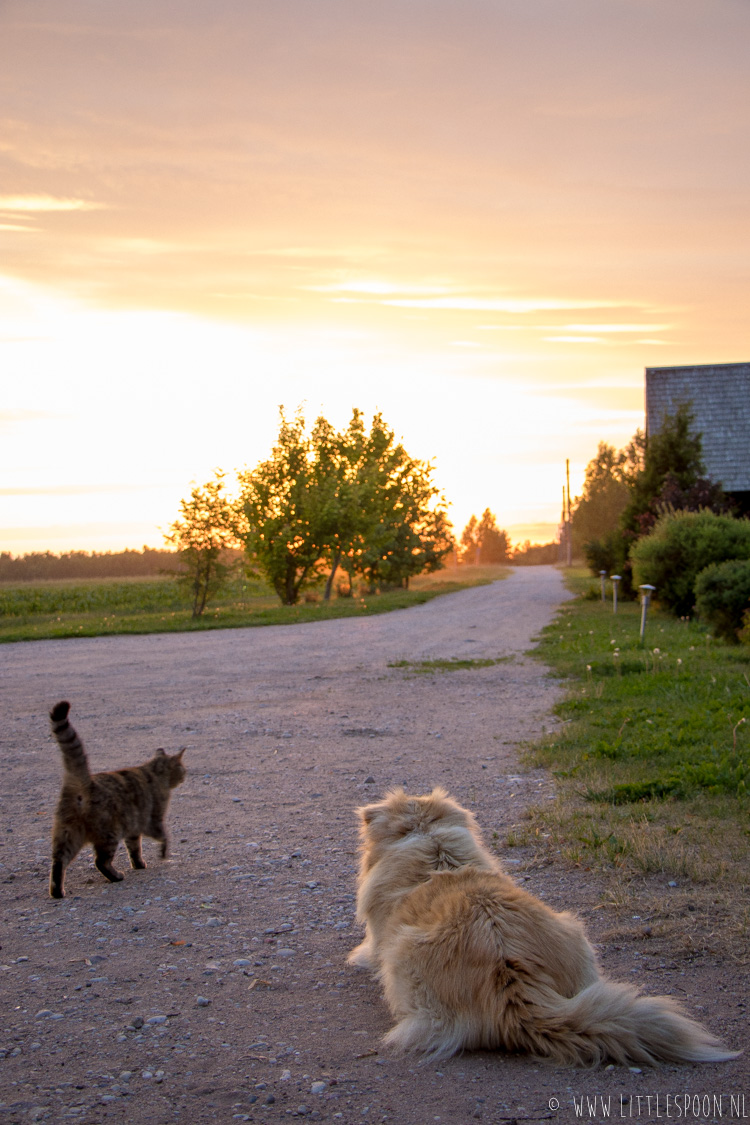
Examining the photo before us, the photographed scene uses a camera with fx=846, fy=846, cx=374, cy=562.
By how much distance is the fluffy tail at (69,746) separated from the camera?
4801 millimetres

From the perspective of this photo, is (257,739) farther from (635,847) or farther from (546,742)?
(635,847)

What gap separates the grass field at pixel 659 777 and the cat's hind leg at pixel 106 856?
262 cm

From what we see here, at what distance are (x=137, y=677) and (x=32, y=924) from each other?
32.0ft

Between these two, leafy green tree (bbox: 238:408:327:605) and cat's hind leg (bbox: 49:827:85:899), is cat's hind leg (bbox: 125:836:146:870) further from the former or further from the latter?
leafy green tree (bbox: 238:408:327:605)

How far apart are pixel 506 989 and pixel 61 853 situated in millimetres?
3032

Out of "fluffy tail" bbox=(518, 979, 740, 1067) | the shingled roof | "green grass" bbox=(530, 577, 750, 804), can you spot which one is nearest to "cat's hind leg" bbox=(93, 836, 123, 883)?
"fluffy tail" bbox=(518, 979, 740, 1067)

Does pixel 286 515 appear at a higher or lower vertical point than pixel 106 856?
higher

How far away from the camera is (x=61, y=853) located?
5.00m

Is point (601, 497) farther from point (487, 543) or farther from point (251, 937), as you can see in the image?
point (251, 937)

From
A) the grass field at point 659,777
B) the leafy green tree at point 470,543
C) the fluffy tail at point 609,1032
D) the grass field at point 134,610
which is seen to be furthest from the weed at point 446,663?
the leafy green tree at point 470,543

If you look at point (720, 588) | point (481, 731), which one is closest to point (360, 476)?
point (720, 588)

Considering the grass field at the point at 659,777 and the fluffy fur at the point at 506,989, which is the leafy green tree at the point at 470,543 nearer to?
the grass field at the point at 659,777

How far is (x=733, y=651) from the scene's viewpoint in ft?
44.6

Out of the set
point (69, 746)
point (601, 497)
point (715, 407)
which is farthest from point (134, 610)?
point (601, 497)
